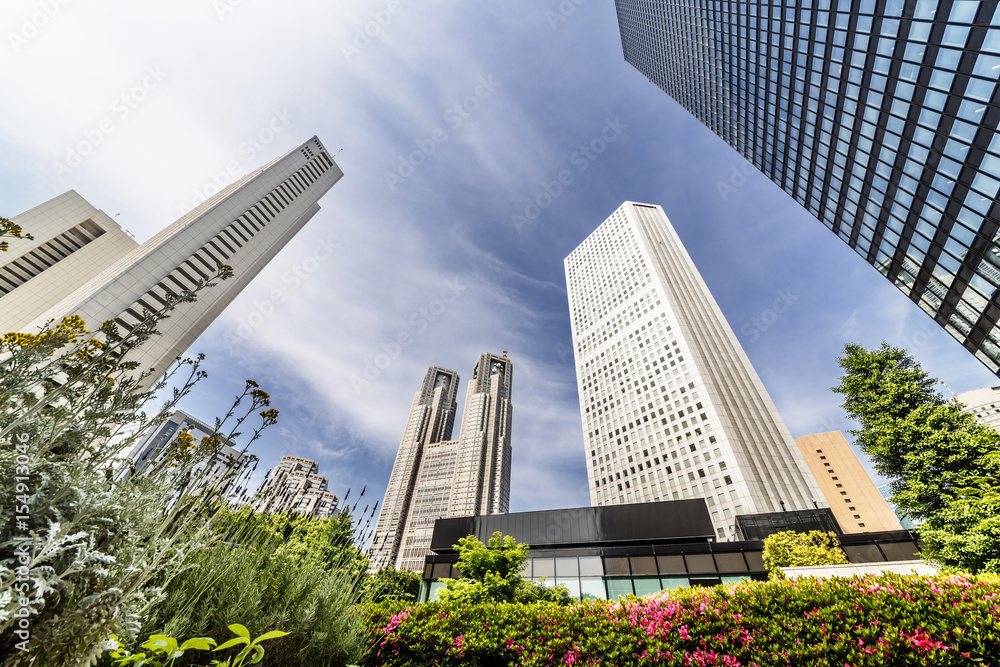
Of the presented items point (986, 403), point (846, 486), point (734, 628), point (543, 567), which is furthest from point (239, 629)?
point (986, 403)

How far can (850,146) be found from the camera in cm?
3322

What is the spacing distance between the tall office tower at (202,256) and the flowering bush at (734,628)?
953 inches

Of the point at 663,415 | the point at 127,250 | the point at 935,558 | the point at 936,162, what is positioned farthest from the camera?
the point at 663,415

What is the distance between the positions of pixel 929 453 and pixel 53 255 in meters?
65.2

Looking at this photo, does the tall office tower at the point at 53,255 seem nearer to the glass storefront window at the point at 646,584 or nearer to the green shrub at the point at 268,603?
the green shrub at the point at 268,603

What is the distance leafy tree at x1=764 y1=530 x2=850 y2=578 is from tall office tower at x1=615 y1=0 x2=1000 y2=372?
1750 centimetres

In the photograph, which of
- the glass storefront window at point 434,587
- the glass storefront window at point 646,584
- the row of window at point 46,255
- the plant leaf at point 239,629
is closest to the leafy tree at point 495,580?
the glass storefront window at point 646,584

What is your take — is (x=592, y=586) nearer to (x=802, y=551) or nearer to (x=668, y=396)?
(x=802, y=551)

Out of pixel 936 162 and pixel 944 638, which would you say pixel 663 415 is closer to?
pixel 936 162

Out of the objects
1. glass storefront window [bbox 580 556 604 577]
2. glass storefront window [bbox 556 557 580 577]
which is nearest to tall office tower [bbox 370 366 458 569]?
glass storefront window [bbox 556 557 580 577]

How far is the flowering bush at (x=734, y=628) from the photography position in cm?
466

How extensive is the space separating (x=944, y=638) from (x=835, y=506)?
429 ft

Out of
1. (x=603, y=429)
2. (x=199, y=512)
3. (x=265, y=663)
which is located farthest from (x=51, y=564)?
(x=603, y=429)

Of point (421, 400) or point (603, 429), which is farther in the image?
point (421, 400)
